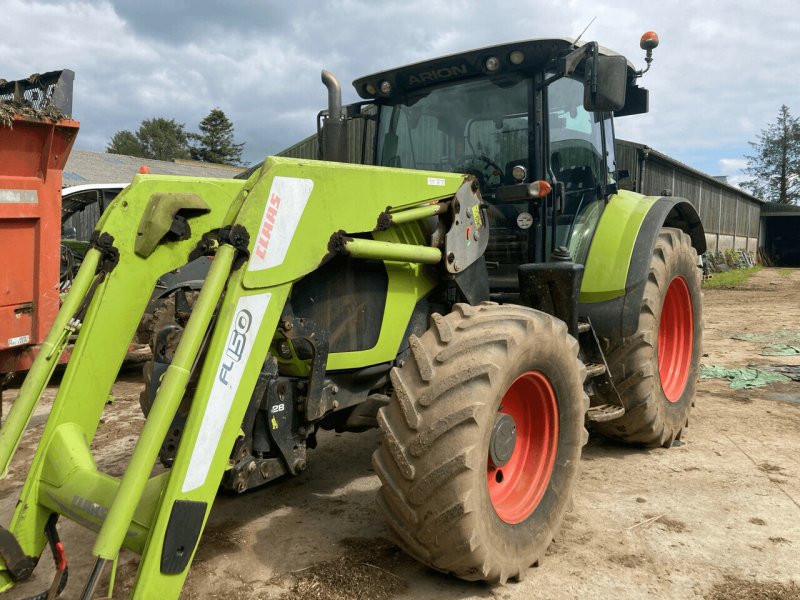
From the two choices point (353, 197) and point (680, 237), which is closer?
point (353, 197)

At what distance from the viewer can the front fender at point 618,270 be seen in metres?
4.04

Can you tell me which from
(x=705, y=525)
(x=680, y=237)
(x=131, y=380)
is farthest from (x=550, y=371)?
(x=131, y=380)

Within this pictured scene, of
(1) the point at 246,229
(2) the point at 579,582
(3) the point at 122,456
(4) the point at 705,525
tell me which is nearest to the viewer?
(1) the point at 246,229

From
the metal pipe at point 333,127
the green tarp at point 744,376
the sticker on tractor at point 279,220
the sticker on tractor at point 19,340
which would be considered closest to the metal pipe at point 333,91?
the metal pipe at point 333,127

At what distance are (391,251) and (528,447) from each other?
1.15 m

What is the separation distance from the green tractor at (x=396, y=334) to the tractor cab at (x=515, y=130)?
0.05ft

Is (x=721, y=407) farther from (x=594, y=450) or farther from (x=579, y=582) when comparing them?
(x=579, y=582)

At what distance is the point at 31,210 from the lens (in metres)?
5.16

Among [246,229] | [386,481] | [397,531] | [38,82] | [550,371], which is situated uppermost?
[38,82]

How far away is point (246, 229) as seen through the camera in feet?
7.68

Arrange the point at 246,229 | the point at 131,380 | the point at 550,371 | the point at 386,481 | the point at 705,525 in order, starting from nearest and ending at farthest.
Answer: the point at 246,229
the point at 386,481
the point at 550,371
the point at 705,525
the point at 131,380

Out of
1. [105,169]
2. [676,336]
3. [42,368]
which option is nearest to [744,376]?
[676,336]

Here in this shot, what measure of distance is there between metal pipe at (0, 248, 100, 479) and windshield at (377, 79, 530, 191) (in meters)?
2.24

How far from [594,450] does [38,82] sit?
522cm
